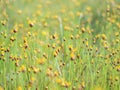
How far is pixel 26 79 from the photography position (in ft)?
9.30

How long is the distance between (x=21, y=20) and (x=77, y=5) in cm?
126

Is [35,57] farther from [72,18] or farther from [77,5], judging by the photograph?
[77,5]

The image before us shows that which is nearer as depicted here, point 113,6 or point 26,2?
point 113,6

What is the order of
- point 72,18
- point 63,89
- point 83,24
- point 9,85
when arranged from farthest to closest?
point 72,18
point 83,24
point 9,85
point 63,89

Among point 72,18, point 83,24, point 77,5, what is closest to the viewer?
point 83,24

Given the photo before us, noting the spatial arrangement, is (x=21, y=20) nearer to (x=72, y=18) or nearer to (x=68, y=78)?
(x=72, y=18)

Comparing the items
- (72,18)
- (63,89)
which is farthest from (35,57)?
(72,18)

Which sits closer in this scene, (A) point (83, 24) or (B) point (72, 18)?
(A) point (83, 24)

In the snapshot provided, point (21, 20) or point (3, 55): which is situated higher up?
point (3, 55)

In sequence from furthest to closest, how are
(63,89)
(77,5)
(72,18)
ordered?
(77,5), (72,18), (63,89)

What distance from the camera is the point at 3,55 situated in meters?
2.97

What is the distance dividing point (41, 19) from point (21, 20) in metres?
0.37

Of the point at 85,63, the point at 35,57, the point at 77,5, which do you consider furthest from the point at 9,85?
the point at 77,5

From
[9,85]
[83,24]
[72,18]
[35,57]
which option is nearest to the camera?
[9,85]
